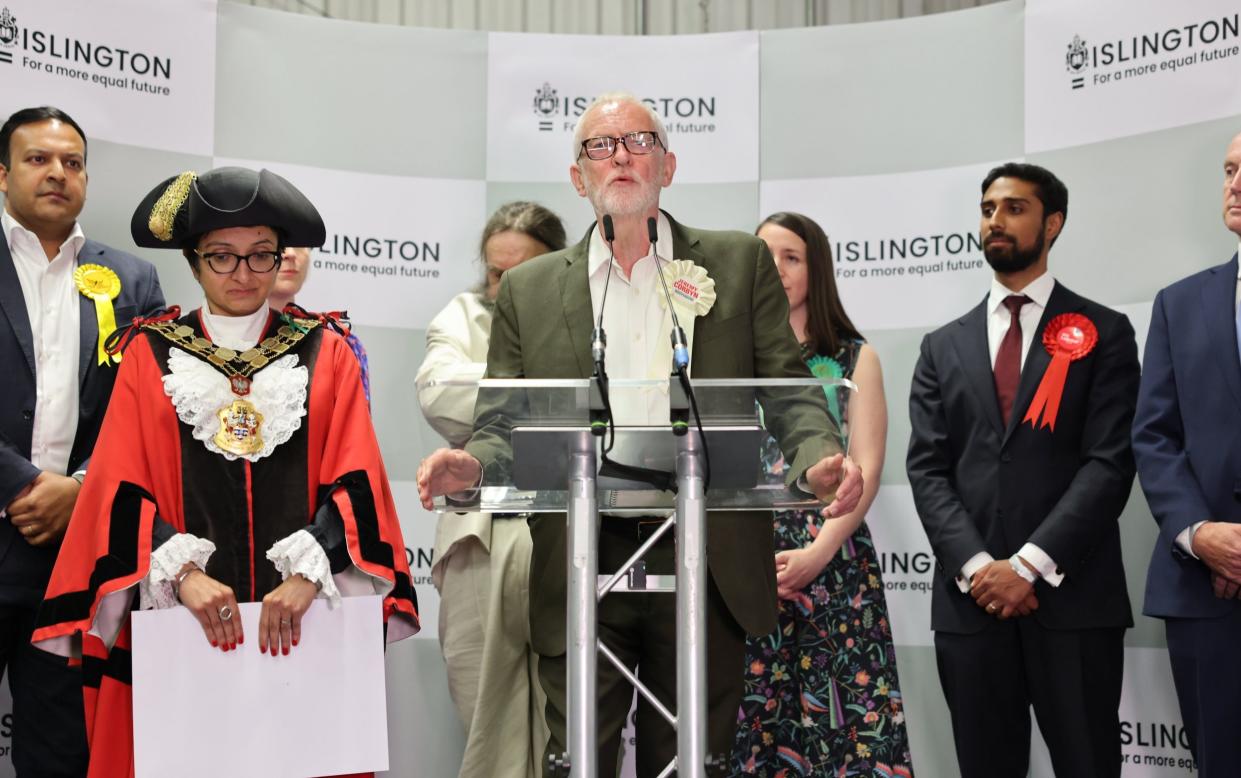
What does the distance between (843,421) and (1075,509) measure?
173 cm

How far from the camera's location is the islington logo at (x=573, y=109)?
490 cm

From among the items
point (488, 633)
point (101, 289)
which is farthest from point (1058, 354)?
point (101, 289)

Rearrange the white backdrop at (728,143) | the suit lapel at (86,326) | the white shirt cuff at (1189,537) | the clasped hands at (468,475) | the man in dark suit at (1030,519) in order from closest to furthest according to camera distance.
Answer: the clasped hands at (468,475) → the white shirt cuff at (1189,537) → the suit lapel at (86,326) → the man in dark suit at (1030,519) → the white backdrop at (728,143)

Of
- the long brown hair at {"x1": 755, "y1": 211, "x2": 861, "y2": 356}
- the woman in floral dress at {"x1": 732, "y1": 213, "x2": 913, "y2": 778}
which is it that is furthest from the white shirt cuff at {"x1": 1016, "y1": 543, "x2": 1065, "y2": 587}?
the long brown hair at {"x1": 755, "y1": 211, "x2": 861, "y2": 356}

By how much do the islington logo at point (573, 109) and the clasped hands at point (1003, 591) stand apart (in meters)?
2.10

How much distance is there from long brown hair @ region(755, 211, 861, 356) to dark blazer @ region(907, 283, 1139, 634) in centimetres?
36

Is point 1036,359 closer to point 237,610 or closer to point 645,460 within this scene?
point 645,460

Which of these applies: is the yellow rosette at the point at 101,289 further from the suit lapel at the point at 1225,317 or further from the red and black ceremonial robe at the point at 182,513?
the suit lapel at the point at 1225,317

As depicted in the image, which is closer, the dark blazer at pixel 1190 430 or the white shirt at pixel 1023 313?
the dark blazer at pixel 1190 430

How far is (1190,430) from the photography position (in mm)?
3559

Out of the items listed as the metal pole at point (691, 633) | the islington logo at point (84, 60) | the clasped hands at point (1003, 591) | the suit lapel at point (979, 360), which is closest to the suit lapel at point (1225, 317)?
the suit lapel at point (979, 360)

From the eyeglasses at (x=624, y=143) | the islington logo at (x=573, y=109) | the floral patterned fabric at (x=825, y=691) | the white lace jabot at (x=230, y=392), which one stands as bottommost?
the floral patterned fabric at (x=825, y=691)

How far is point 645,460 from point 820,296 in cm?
218

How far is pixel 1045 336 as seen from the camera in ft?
12.9
